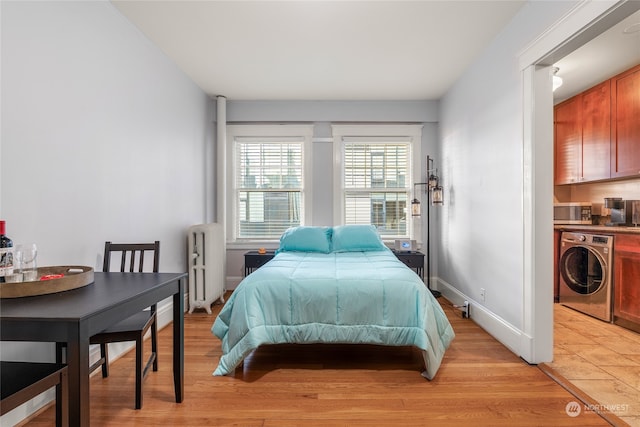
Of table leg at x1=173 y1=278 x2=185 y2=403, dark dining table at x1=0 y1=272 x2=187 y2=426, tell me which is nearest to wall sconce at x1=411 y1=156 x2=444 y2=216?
table leg at x1=173 y1=278 x2=185 y2=403

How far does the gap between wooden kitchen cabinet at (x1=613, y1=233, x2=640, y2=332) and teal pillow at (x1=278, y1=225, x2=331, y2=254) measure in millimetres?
2824

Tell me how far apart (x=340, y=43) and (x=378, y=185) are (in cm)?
212

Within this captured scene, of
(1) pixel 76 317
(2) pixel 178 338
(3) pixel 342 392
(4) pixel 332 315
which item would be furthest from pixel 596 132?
(1) pixel 76 317

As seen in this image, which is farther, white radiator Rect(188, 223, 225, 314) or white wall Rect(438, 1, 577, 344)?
white radiator Rect(188, 223, 225, 314)

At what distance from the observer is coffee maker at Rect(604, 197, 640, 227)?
3484mm

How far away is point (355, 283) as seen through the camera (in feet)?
7.68

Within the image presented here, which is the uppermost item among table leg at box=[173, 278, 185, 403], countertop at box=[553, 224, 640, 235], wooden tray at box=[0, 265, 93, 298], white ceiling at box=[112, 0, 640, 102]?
white ceiling at box=[112, 0, 640, 102]

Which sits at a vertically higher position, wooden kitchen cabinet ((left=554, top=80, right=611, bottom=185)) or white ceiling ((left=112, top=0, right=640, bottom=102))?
white ceiling ((left=112, top=0, right=640, bottom=102))

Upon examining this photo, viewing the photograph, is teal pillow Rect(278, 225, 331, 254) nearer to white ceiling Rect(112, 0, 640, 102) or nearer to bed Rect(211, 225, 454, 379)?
bed Rect(211, 225, 454, 379)

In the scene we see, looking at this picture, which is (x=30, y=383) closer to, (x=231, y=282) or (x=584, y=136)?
(x=231, y=282)

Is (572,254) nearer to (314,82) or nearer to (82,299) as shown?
(314,82)

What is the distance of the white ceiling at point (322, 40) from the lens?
2.50 metres

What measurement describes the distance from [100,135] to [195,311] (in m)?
2.15

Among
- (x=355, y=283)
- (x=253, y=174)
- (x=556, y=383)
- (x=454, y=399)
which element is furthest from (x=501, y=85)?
(x=253, y=174)
